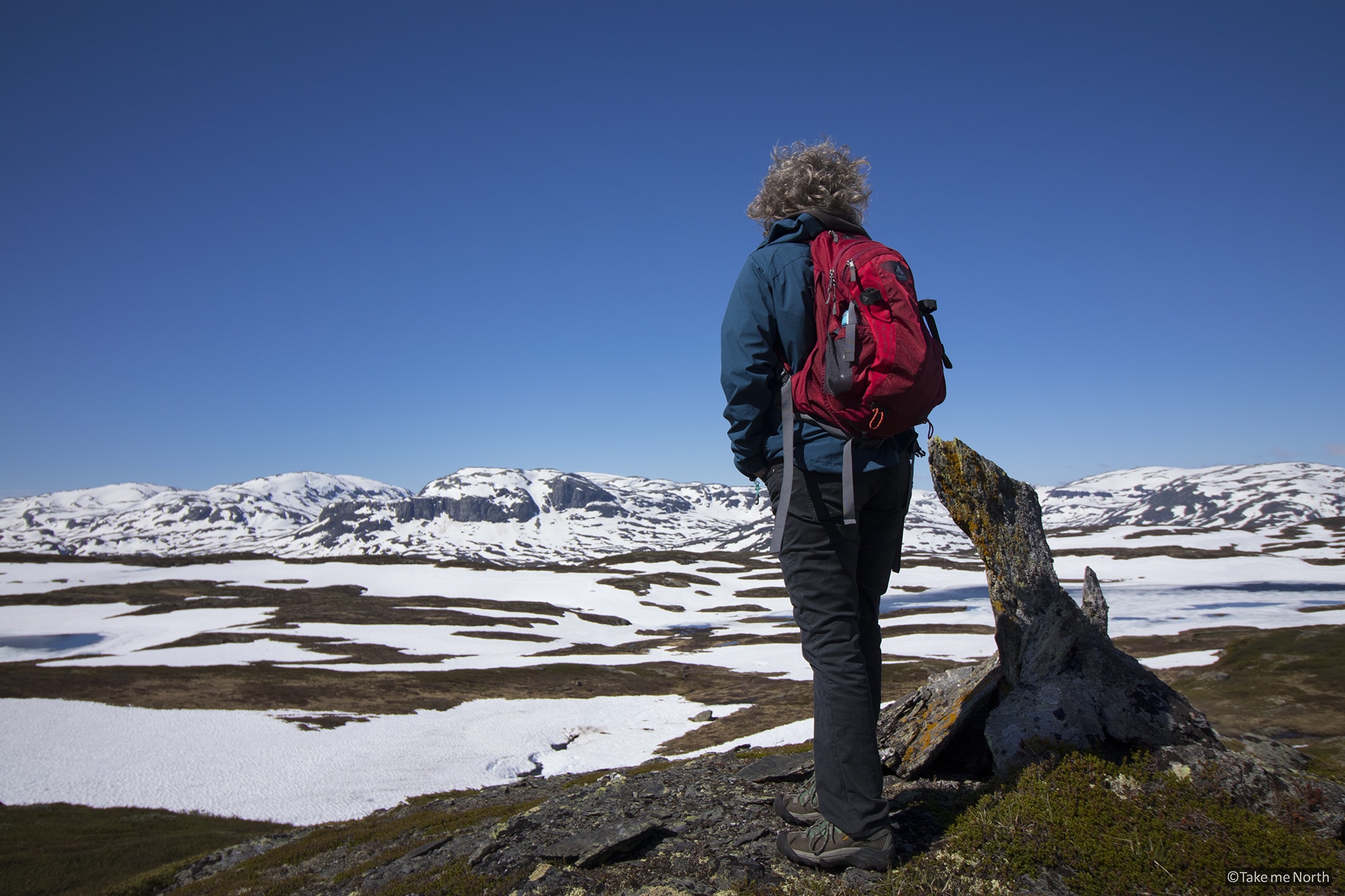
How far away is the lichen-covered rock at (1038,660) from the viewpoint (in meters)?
6.12

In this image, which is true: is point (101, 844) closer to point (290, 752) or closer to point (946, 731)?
point (290, 752)

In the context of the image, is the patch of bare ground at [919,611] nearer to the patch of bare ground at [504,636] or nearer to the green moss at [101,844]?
the patch of bare ground at [504,636]

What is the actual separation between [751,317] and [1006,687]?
5.16 m

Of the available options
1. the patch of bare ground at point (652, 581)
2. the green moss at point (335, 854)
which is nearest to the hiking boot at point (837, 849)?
the green moss at point (335, 854)

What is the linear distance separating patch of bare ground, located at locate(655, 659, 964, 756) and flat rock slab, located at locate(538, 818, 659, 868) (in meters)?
21.0

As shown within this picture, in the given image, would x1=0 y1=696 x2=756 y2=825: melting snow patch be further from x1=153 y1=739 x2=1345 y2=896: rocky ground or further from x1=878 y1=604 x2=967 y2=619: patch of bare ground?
x1=878 y1=604 x2=967 y2=619: patch of bare ground

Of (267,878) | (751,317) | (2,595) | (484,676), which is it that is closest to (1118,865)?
(751,317)

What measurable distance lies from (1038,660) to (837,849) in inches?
132

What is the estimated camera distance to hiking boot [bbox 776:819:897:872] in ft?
15.7

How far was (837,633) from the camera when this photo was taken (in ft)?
16.1

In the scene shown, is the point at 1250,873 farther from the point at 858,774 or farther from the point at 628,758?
the point at 628,758

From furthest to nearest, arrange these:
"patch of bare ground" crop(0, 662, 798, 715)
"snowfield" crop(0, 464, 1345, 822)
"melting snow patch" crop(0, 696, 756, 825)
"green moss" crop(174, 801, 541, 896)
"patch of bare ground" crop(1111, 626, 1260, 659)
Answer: "patch of bare ground" crop(1111, 626, 1260, 659)
"patch of bare ground" crop(0, 662, 798, 715)
"snowfield" crop(0, 464, 1345, 822)
"melting snow patch" crop(0, 696, 756, 825)
"green moss" crop(174, 801, 541, 896)

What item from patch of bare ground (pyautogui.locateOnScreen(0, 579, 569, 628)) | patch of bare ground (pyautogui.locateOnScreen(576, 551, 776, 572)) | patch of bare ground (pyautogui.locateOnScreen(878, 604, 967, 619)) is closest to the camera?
patch of bare ground (pyautogui.locateOnScreen(0, 579, 569, 628))

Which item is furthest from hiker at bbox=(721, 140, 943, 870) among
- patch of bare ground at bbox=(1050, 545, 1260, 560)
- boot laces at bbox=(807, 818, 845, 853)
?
patch of bare ground at bbox=(1050, 545, 1260, 560)
